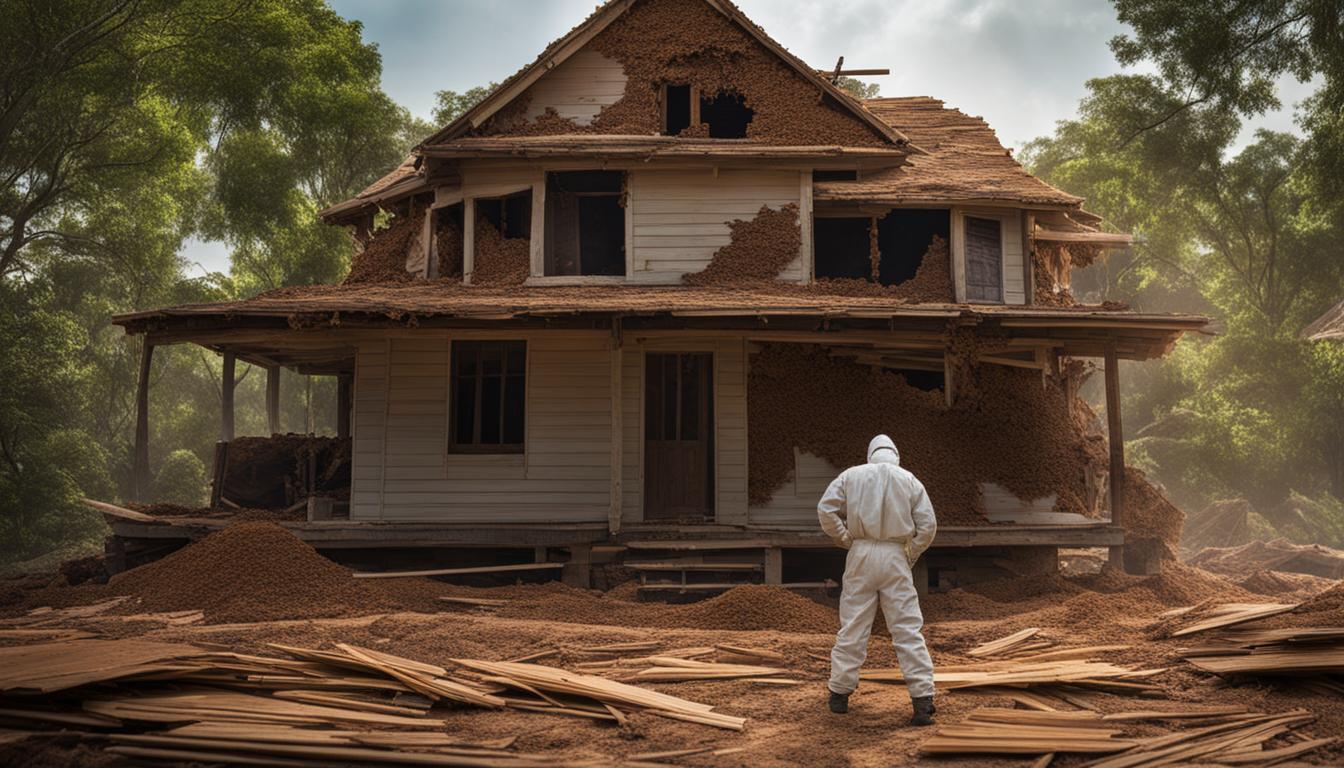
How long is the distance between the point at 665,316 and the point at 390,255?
7.08m

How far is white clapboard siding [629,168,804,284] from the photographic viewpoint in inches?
610

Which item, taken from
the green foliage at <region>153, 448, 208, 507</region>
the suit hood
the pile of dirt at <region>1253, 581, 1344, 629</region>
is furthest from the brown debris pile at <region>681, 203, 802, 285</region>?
the green foliage at <region>153, 448, 208, 507</region>

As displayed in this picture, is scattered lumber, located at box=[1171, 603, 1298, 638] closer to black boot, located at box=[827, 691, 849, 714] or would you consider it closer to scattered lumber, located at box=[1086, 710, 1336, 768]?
scattered lumber, located at box=[1086, 710, 1336, 768]

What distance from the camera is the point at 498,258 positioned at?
15.9 m

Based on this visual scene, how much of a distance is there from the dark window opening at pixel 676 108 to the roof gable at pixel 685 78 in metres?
0.26

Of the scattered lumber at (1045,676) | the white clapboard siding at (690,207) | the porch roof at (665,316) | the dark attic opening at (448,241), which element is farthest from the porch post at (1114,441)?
the dark attic opening at (448,241)

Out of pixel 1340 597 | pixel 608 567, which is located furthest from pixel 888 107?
pixel 1340 597

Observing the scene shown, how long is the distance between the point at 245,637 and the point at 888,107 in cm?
1526

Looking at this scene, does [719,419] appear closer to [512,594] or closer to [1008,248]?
[512,594]

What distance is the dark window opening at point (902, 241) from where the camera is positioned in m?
16.5

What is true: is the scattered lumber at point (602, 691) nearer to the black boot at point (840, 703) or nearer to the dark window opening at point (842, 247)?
the black boot at point (840, 703)

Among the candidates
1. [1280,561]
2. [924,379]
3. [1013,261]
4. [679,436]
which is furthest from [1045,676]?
[1280,561]

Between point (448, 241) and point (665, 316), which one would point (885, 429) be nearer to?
point (665, 316)

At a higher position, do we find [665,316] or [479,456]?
[665,316]
